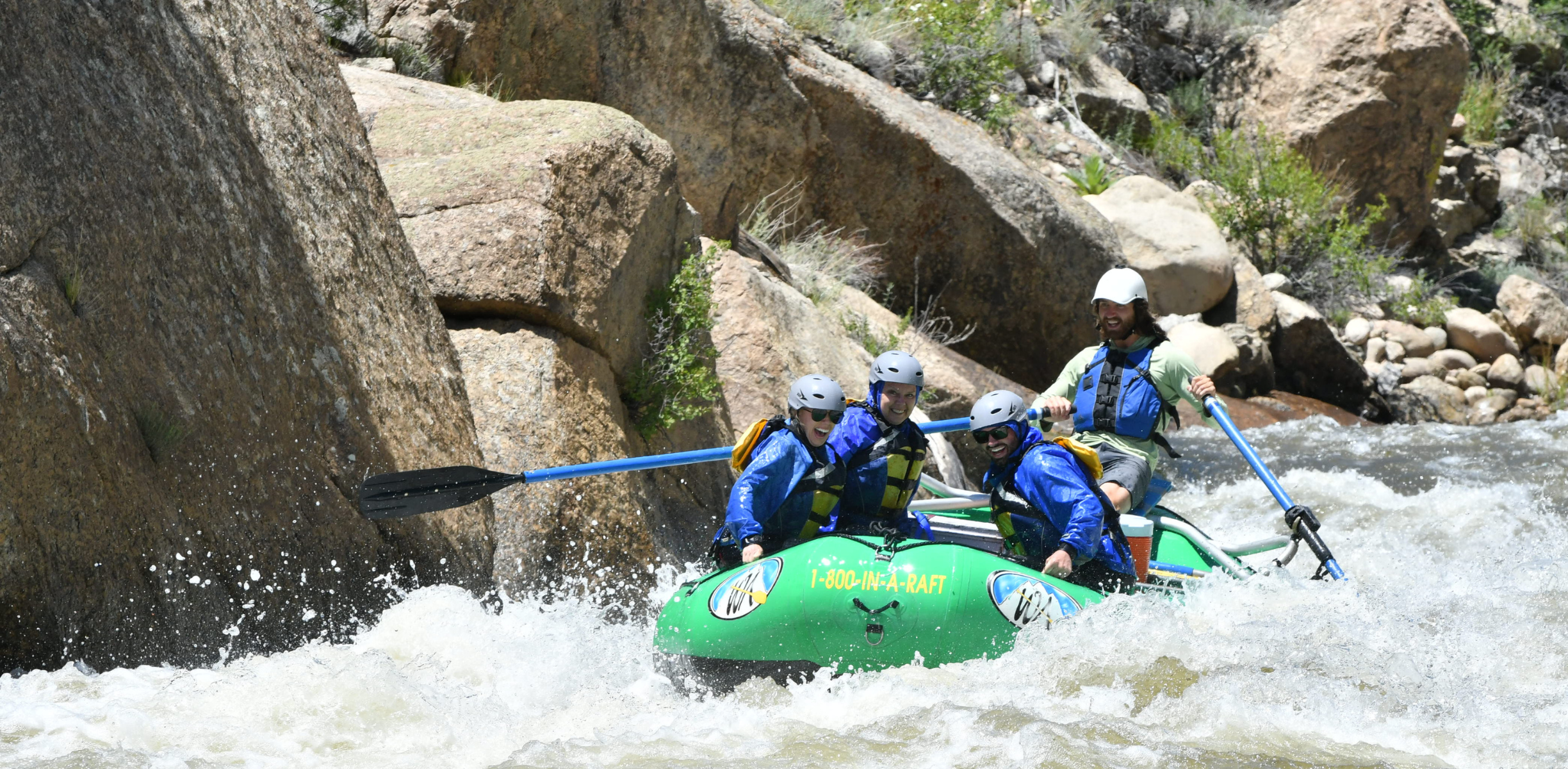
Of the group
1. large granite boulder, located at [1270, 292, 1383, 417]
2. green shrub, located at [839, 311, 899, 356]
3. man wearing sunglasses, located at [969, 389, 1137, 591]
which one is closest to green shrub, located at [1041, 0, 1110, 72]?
large granite boulder, located at [1270, 292, 1383, 417]

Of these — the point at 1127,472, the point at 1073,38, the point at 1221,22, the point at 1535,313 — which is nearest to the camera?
the point at 1127,472

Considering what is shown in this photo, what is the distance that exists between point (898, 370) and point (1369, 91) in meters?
12.5

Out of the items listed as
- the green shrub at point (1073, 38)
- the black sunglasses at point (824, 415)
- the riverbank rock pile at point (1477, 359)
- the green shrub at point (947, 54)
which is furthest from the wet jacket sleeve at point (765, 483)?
the green shrub at point (1073, 38)

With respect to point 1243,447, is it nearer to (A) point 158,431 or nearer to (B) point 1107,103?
(A) point 158,431

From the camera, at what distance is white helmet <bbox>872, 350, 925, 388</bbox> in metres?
4.90

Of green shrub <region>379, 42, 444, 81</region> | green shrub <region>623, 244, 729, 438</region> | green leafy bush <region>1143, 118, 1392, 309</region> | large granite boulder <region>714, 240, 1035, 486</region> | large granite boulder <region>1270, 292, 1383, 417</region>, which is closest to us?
green shrub <region>623, 244, 729, 438</region>

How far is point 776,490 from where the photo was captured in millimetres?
4855

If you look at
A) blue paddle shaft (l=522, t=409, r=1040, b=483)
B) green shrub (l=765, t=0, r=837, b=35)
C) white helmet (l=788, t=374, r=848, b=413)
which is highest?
green shrub (l=765, t=0, r=837, b=35)

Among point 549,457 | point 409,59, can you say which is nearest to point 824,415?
point 549,457

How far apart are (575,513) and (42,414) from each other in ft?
8.45

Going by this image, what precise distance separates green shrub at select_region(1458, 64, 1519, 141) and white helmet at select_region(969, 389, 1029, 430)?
52.7 feet

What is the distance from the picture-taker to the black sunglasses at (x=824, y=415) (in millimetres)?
4844

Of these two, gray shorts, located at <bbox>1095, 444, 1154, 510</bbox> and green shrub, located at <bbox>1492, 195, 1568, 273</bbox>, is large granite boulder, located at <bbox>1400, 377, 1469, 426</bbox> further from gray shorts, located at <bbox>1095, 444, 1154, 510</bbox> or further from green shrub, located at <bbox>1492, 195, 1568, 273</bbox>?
gray shorts, located at <bbox>1095, 444, 1154, 510</bbox>

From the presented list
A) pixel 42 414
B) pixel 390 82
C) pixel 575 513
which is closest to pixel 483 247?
pixel 575 513
